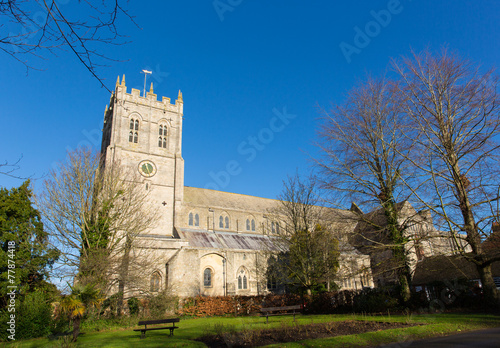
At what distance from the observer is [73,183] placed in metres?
20.8

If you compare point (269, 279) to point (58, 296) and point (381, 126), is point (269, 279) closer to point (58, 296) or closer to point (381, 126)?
point (58, 296)

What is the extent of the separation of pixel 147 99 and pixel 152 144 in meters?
5.75

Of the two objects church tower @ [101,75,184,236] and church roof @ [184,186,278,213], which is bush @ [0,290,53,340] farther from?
church roof @ [184,186,278,213]

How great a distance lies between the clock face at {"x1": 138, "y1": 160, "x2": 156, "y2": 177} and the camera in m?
32.3

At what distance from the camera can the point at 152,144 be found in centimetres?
3406

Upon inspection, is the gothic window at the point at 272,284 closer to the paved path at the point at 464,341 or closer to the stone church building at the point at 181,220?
the stone church building at the point at 181,220

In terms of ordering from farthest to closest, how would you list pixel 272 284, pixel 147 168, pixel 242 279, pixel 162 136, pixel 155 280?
pixel 162 136 < pixel 147 168 < pixel 272 284 < pixel 242 279 < pixel 155 280

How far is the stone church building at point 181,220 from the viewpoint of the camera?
1035 inches

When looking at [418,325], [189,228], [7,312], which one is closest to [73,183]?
[7,312]

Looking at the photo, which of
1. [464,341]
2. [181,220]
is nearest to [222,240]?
[181,220]

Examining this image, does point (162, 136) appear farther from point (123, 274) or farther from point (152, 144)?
point (123, 274)

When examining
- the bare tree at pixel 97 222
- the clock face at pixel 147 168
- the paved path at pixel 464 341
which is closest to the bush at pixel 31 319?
the bare tree at pixel 97 222

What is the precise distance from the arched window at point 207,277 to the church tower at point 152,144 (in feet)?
18.7

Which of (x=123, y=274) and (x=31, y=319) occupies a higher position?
(x=123, y=274)
